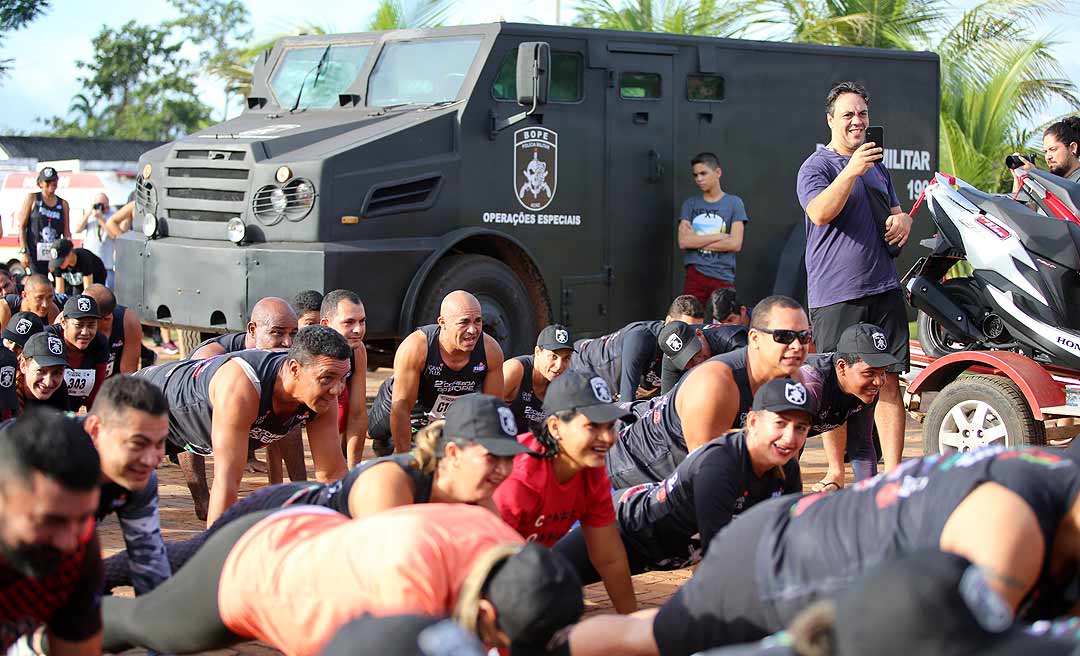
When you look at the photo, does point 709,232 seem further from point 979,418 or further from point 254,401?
point 254,401

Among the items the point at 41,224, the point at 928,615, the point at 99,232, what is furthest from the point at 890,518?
the point at 99,232

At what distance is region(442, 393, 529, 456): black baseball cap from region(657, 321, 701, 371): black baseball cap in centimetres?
307

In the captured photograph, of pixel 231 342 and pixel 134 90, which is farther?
pixel 134 90

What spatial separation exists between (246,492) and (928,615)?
240 inches

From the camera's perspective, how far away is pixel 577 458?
202 inches

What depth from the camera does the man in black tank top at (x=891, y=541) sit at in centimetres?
329

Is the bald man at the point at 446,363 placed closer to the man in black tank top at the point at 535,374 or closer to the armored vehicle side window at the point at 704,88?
the man in black tank top at the point at 535,374

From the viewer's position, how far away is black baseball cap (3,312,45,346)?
7749mm

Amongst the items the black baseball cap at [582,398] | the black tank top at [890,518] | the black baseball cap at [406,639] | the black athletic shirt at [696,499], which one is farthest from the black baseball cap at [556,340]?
the black baseball cap at [406,639]

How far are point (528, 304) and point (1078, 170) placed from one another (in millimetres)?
3858

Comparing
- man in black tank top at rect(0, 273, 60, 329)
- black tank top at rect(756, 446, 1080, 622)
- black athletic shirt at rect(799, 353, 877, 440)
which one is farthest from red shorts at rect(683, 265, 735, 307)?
black tank top at rect(756, 446, 1080, 622)

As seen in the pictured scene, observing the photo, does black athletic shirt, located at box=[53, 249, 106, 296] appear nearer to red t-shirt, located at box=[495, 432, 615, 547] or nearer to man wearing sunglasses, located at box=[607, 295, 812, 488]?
man wearing sunglasses, located at box=[607, 295, 812, 488]

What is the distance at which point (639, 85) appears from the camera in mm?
10641

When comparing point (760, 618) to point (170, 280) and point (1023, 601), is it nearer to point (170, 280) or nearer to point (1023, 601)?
point (1023, 601)
